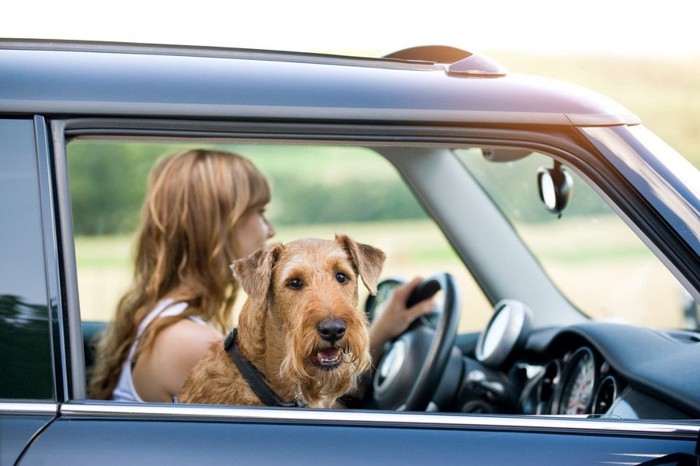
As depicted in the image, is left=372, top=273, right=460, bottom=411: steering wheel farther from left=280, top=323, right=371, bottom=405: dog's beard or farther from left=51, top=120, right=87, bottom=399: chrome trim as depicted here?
left=51, top=120, right=87, bottom=399: chrome trim

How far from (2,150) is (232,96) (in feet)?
1.52

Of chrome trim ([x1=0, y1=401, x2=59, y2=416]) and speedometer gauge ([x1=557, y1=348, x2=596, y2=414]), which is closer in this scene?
chrome trim ([x1=0, y1=401, x2=59, y2=416])

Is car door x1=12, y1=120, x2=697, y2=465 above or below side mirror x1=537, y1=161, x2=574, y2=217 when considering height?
below

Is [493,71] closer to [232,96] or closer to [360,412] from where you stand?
[232,96]

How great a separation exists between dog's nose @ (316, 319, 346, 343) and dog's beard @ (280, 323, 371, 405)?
0.01m

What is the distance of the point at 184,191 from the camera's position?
270 cm

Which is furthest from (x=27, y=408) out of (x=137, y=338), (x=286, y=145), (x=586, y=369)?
(x=586, y=369)

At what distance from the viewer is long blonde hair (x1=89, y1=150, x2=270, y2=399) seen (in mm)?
2689

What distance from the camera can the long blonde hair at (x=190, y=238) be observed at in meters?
2.69

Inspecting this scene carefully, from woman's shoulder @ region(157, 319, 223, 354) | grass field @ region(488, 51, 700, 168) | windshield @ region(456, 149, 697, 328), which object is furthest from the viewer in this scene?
grass field @ region(488, 51, 700, 168)

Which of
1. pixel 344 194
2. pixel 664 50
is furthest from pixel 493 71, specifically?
pixel 664 50

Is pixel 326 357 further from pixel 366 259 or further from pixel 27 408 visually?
pixel 27 408

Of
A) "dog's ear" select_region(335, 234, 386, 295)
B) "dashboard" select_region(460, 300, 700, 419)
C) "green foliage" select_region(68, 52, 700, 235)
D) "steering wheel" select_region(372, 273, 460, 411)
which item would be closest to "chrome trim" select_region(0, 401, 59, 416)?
"dog's ear" select_region(335, 234, 386, 295)

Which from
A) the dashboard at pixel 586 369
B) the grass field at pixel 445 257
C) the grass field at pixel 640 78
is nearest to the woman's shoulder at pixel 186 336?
the dashboard at pixel 586 369
